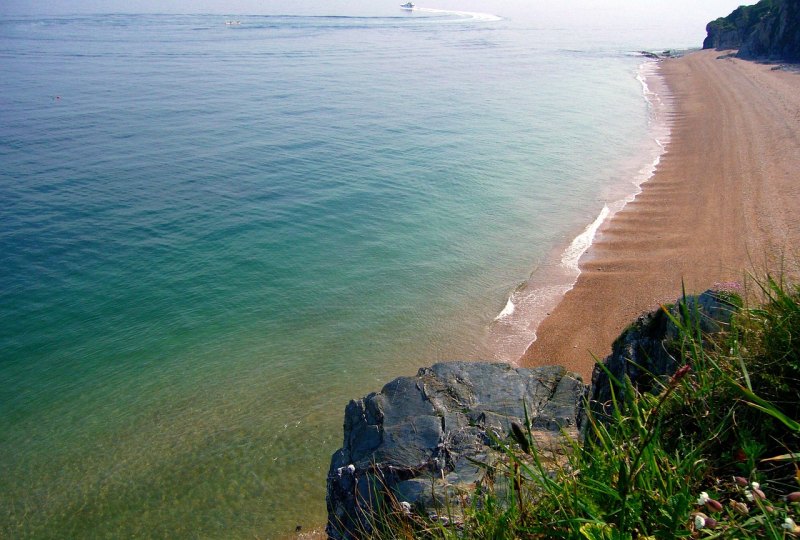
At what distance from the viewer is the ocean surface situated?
30.4 feet

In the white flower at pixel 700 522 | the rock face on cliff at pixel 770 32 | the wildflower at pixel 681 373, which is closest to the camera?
the white flower at pixel 700 522

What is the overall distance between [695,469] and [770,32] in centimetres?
6001

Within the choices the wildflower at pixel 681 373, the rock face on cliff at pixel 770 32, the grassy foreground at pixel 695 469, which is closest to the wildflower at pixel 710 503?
the grassy foreground at pixel 695 469

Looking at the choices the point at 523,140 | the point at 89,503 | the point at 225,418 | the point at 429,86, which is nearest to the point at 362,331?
the point at 225,418

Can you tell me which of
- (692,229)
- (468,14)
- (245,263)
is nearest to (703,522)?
(245,263)

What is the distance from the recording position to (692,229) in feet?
55.3

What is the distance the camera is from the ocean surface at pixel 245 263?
9.27 m

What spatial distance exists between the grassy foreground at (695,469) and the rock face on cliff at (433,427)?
6.41 feet

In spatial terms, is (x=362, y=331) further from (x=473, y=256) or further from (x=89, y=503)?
(x=89, y=503)

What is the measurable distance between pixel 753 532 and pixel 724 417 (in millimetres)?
877

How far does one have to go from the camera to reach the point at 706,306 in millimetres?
5914

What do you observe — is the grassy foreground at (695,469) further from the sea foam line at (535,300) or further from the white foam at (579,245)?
the white foam at (579,245)

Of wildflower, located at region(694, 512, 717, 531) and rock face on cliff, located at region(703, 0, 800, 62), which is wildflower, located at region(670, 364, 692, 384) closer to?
wildflower, located at region(694, 512, 717, 531)

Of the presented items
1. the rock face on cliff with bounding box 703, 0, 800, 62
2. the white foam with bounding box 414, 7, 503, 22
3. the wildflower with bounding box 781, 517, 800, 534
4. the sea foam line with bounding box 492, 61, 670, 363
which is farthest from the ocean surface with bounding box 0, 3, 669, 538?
the white foam with bounding box 414, 7, 503, 22
